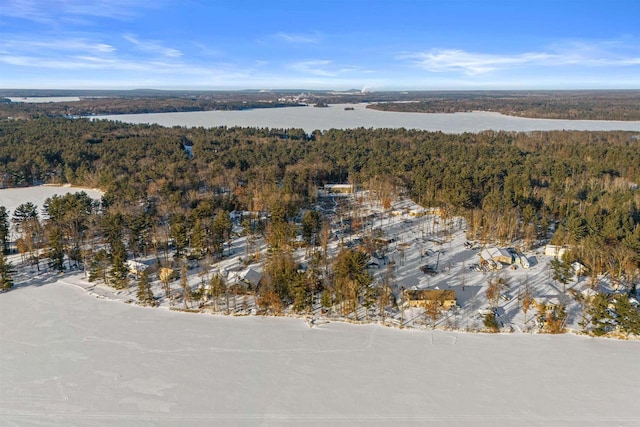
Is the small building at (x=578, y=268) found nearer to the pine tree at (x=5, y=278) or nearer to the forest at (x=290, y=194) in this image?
the forest at (x=290, y=194)

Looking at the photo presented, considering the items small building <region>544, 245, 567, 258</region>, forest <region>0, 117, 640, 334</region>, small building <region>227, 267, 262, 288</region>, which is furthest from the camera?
small building <region>544, 245, 567, 258</region>

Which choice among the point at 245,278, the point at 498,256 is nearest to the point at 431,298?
the point at 498,256

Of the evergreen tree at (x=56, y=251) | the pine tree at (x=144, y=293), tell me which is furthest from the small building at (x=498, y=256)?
the evergreen tree at (x=56, y=251)

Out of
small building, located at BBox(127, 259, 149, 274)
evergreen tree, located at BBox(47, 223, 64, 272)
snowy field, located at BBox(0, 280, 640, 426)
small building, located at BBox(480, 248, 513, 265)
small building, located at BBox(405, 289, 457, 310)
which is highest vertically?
evergreen tree, located at BBox(47, 223, 64, 272)

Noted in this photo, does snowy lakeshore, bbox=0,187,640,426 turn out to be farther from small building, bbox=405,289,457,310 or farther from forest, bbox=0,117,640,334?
forest, bbox=0,117,640,334

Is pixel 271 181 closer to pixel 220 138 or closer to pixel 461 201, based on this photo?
pixel 461 201

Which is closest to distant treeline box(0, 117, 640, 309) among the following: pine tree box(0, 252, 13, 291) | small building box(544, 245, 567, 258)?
small building box(544, 245, 567, 258)

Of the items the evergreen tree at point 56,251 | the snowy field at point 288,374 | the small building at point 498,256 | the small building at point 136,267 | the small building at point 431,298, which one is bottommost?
the snowy field at point 288,374
